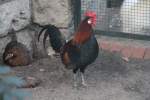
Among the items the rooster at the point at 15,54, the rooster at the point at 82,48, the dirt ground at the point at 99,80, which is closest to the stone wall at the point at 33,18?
the rooster at the point at 15,54

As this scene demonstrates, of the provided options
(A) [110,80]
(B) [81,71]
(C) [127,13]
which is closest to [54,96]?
(B) [81,71]

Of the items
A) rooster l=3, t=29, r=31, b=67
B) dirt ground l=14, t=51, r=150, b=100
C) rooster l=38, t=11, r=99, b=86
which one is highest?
rooster l=38, t=11, r=99, b=86

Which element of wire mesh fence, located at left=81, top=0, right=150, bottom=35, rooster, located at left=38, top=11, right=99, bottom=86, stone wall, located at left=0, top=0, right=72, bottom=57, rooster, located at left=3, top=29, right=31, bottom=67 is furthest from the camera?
wire mesh fence, located at left=81, top=0, right=150, bottom=35

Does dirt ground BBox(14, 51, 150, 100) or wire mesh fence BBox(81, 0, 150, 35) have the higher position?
wire mesh fence BBox(81, 0, 150, 35)

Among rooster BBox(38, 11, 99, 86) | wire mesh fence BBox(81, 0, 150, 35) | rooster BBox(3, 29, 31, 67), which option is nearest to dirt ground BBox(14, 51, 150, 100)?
rooster BBox(3, 29, 31, 67)

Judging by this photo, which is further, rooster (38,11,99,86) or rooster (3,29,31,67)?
rooster (3,29,31,67)

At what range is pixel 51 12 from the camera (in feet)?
14.2

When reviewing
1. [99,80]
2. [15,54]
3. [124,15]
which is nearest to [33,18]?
[15,54]

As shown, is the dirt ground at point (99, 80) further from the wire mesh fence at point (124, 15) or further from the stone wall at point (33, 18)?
the wire mesh fence at point (124, 15)

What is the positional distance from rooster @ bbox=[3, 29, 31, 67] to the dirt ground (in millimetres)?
76

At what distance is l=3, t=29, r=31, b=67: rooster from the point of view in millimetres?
3937

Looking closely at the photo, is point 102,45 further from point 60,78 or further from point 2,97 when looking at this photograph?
point 2,97

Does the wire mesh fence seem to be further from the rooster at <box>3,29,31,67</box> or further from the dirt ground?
the rooster at <box>3,29,31,67</box>

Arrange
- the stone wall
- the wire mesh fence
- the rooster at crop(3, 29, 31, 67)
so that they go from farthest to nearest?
1. the wire mesh fence
2. the stone wall
3. the rooster at crop(3, 29, 31, 67)
